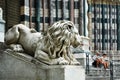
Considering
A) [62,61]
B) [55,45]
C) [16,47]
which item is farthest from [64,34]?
[16,47]

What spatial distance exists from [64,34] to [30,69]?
3.57 feet

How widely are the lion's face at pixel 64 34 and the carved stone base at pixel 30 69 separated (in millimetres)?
569

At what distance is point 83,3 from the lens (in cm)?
2794

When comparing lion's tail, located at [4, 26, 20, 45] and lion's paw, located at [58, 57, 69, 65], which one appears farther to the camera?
lion's tail, located at [4, 26, 20, 45]

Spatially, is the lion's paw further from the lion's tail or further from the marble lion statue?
the lion's tail

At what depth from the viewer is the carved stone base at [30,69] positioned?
29.2 feet

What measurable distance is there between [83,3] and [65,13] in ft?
5.47

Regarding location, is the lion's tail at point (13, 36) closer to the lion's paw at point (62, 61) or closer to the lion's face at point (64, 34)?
the lion's face at point (64, 34)

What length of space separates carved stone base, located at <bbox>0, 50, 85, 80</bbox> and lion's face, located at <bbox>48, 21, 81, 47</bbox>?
57 cm

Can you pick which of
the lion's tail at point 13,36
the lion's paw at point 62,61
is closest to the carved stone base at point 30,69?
the lion's paw at point 62,61

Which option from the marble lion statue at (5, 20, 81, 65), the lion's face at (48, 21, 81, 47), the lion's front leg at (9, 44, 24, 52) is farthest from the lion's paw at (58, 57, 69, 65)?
the lion's front leg at (9, 44, 24, 52)

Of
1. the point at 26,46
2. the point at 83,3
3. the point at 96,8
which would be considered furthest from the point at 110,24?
the point at 26,46

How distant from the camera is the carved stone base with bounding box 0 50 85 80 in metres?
8.91

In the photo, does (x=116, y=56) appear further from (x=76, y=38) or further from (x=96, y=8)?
(x=76, y=38)
